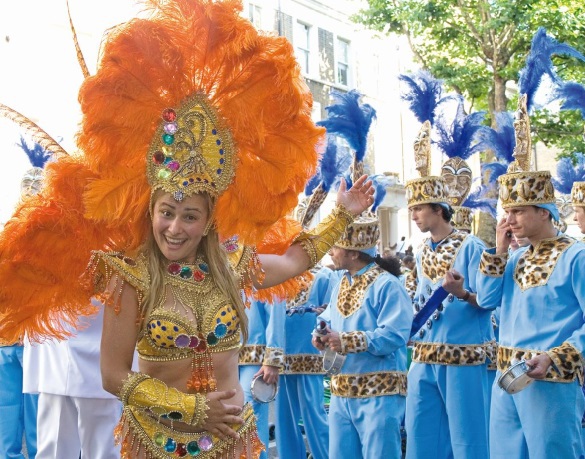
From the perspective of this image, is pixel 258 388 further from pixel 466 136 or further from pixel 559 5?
pixel 559 5

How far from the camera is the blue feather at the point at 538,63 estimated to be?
18.7ft

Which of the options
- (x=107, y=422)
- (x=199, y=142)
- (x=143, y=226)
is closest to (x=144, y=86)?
(x=199, y=142)

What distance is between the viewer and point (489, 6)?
15.6m

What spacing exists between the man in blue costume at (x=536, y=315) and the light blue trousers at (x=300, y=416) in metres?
2.48

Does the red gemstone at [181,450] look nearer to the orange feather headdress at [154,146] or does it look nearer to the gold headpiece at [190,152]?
the orange feather headdress at [154,146]

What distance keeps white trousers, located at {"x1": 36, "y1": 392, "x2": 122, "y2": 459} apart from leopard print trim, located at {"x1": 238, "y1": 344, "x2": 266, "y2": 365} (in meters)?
2.42

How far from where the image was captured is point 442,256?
6781 millimetres

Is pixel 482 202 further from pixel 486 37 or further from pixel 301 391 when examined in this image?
pixel 486 37

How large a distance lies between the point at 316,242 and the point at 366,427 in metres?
2.17

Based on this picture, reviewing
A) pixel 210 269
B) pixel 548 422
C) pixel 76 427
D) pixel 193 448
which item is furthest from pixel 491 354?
pixel 193 448

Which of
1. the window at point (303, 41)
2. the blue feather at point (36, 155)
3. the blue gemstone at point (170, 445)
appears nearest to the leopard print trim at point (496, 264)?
the blue gemstone at point (170, 445)

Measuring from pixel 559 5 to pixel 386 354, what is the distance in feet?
38.8

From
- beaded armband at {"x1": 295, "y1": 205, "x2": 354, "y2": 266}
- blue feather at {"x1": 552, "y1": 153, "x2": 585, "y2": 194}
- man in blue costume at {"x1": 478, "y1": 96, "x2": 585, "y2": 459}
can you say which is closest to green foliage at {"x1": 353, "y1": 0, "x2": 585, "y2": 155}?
blue feather at {"x1": 552, "y1": 153, "x2": 585, "y2": 194}

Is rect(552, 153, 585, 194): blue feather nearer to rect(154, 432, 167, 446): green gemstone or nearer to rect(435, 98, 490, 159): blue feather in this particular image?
rect(435, 98, 490, 159): blue feather
